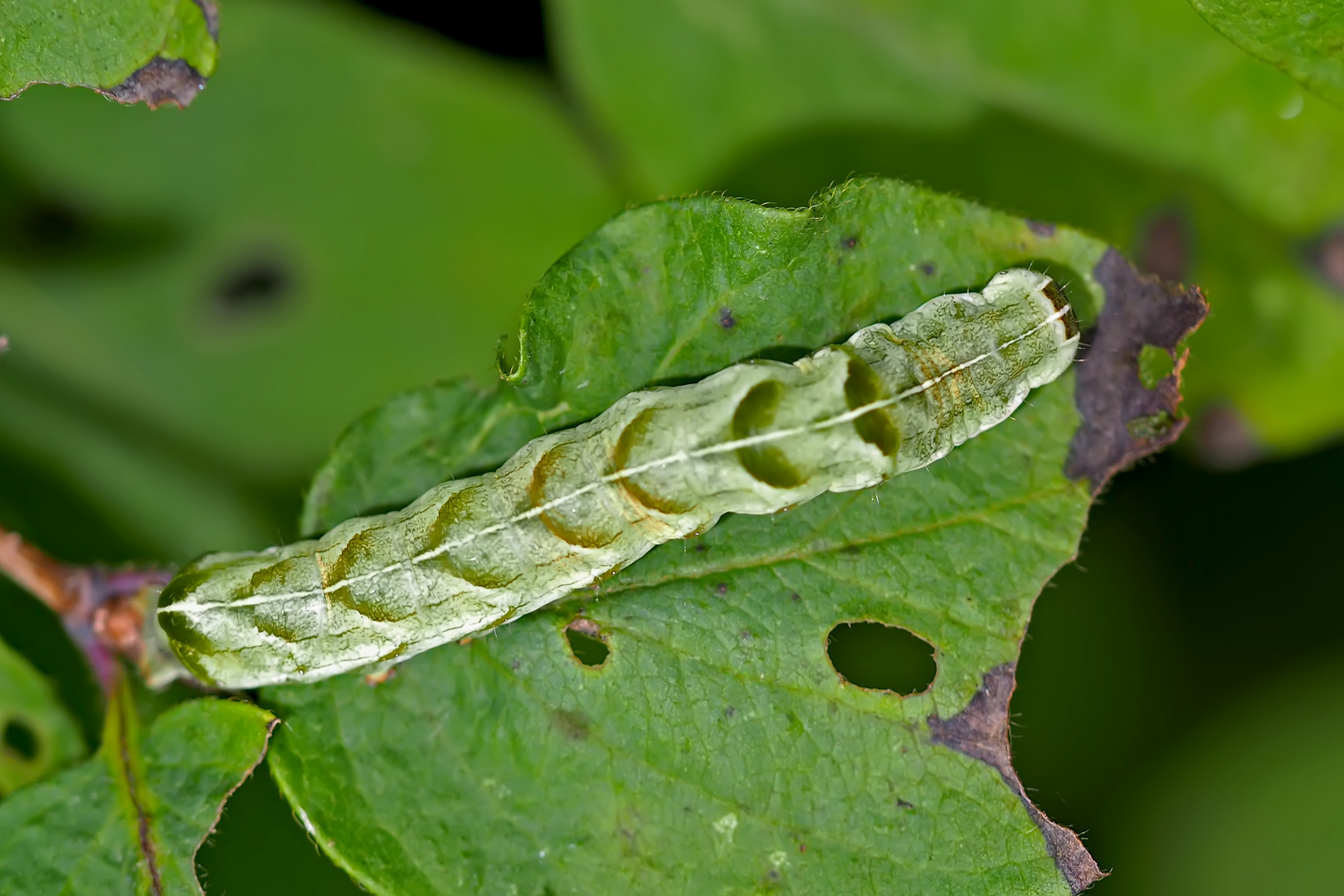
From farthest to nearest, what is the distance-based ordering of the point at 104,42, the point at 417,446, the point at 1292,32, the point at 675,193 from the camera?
the point at 675,193 < the point at 417,446 < the point at 104,42 < the point at 1292,32

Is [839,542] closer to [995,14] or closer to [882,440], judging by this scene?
[882,440]

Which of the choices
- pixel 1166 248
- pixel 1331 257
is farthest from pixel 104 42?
pixel 1331 257

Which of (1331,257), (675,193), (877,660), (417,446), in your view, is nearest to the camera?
(877,660)

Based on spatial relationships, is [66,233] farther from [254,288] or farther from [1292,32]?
[1292,32]

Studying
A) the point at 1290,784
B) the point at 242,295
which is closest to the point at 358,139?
the point at 242,295

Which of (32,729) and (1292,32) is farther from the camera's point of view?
(32,729)

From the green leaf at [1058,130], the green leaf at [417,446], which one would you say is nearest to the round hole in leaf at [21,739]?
the green leaf at [417,446]

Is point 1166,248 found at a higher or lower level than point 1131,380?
lower

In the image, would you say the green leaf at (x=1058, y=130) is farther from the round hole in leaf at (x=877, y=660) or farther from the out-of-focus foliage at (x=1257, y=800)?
the round hole in leaf at (x=877, y=660)
